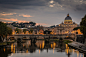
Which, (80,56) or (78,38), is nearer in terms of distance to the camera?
(80,56)

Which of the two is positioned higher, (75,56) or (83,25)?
(83,25)

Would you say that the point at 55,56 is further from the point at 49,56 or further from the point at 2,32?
the point at 2,32

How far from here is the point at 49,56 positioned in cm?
7406

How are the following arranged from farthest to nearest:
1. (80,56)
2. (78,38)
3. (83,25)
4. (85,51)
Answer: (78,38) < (83,25) < (85,51) < (80,56)

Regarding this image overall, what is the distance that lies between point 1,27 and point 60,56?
57.7 m

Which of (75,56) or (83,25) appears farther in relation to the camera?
(83,25)

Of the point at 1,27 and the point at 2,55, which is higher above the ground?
the point at 1,27

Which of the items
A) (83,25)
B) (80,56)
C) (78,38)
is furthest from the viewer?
(78,38)

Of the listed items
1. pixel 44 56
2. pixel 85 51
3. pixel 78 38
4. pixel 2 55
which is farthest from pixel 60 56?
pixel 78 38

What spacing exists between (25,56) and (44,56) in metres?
8.63

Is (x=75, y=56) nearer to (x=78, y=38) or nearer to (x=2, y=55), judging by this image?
(x=2, y=55)

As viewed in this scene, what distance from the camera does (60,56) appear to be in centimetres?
7319

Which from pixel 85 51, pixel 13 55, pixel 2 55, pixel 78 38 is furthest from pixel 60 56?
pixel 78 38

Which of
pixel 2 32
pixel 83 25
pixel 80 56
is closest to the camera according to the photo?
pixel 80 56
